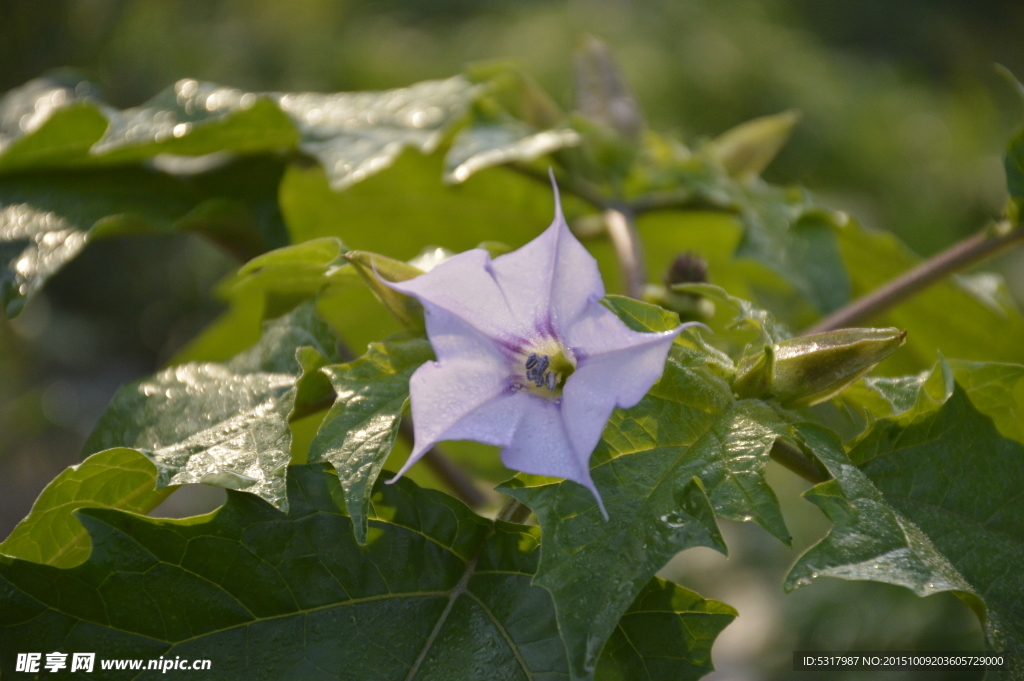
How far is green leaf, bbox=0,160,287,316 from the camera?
395 mm

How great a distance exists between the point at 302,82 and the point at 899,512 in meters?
2.36

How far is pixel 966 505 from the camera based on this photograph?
0.28 metres

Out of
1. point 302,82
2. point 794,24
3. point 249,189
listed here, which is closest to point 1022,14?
point 794,24

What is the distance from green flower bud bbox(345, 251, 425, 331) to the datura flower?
1.9 inches

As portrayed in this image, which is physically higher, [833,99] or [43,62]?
[43,62]

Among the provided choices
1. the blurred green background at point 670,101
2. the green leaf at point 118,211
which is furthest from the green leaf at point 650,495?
the blurred green background at point 670,101

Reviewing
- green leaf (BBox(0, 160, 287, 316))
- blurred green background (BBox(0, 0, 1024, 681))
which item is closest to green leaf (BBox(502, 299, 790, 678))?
green leaf (BBox(0, 160, 287, 316))

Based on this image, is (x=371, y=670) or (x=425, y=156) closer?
(x=371, y=670)

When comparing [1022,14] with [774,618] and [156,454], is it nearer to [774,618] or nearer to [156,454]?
[774,618]

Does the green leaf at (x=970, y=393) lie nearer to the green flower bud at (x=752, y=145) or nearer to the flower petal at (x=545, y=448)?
the flower petal at (x=545, y=448)

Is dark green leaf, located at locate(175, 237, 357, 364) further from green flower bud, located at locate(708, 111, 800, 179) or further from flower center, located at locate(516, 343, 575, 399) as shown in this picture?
green flower bud, located at locate(708, 111, 800, 179)

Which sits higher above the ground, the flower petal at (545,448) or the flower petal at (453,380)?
the flower petal at (453,380)

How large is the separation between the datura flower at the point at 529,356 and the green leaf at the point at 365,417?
0.03 metres

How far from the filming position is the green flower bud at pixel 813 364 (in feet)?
0.89
